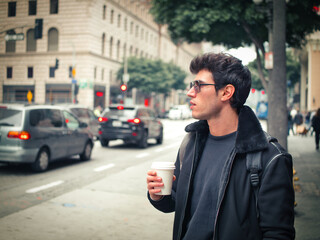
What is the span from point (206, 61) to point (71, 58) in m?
7.24

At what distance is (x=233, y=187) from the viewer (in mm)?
1878

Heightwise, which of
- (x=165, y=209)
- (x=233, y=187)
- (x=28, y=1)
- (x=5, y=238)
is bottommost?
(x=5, y=238)

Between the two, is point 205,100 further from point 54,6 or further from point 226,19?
point 226,19

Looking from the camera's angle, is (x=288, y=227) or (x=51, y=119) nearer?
(x=288, y=227)

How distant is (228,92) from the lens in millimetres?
2123

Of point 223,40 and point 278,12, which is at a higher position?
point 223,40

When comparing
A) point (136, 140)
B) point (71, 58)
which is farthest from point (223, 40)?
point (71, 58)

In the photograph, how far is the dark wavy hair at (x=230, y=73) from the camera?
2088mm

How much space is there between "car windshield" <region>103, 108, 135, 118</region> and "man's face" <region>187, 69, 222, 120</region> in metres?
12.8

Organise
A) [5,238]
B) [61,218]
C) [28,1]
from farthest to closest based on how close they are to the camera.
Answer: [28,1], [61,218], [5,238]

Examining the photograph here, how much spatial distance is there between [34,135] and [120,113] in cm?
647

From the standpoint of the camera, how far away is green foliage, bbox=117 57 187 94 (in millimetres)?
45375

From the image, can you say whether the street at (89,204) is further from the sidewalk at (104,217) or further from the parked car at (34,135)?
the parked car at (34,135)

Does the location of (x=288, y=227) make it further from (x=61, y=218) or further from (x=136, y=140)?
(x=136, y=140)
